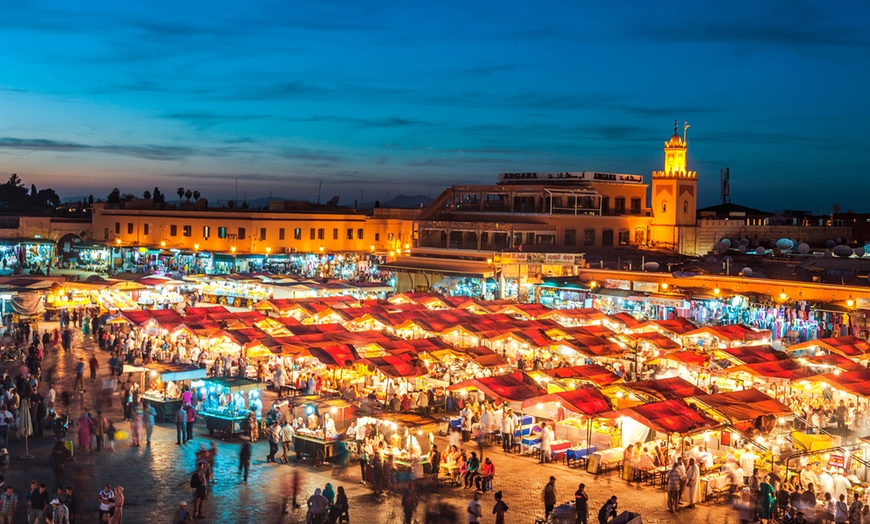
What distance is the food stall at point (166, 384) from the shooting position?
22094mm

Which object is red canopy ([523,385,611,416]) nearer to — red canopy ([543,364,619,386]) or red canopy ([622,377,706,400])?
red canopy ([622,377,706,400])

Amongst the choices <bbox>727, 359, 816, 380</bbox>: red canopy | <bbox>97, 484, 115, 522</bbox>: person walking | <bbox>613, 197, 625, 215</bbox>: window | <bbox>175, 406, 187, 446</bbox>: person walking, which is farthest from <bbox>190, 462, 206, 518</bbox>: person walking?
<bbox>613, 197, 625, 215</bbox>: window

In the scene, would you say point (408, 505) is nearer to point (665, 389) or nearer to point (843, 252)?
point (665, 389)

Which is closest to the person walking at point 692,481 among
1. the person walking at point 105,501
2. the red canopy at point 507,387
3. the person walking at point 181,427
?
the red canopy at point 507,387

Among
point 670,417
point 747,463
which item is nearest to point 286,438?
point 670,417

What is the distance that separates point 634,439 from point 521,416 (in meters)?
2.79

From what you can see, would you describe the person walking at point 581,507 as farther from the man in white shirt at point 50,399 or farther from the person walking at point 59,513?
the man in white shirt at point 50,399

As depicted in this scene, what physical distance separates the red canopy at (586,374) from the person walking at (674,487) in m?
6.28

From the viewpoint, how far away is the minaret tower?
6397cm

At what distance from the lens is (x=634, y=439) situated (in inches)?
765

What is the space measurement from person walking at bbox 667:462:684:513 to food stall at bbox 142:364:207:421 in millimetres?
10750

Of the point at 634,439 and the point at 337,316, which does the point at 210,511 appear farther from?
the point at 337,316

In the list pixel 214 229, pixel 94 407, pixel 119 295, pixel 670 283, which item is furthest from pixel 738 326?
pixel 214 229

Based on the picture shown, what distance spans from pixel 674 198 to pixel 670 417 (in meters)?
47.4
